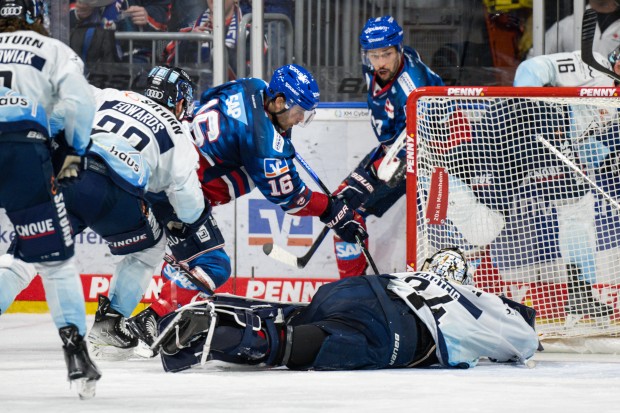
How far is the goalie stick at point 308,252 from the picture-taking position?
5.60 m

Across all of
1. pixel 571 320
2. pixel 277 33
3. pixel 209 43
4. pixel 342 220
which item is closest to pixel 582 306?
pixel 571 320

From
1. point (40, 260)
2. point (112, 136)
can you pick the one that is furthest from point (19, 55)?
point (112, 136)

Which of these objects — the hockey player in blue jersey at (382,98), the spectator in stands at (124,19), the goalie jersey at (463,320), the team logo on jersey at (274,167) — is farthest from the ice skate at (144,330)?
the spectator in stands at (124,19)

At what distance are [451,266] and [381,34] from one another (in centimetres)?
171

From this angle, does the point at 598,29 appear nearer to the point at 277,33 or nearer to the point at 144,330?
the point at 277,33

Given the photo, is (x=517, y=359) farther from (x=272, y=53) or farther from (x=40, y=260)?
(x=272, y=53)

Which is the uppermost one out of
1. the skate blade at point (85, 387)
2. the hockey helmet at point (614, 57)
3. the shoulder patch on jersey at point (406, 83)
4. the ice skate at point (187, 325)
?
the hockey helmet at point (614, 57)

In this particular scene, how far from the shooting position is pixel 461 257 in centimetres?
450

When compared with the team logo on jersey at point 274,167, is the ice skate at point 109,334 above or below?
below

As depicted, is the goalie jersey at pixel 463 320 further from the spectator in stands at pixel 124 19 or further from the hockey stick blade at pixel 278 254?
the spectator in stands at pixel 124 19

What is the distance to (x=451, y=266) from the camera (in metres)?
4.44

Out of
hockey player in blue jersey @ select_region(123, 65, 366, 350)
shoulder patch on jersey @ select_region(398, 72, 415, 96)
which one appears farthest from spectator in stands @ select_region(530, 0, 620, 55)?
hockey player in blue jersey @ select_region(123, 65, 366, 350)

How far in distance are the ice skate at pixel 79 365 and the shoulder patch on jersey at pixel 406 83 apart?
9.11ft

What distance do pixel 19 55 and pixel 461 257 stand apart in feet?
5.78
